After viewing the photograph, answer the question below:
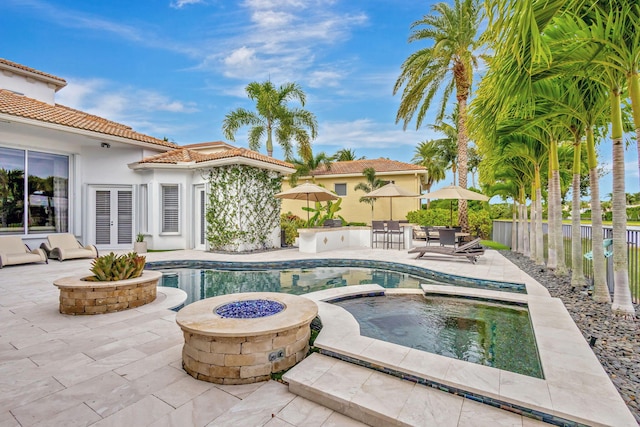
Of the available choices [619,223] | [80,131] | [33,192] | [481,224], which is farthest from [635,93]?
[33,192]

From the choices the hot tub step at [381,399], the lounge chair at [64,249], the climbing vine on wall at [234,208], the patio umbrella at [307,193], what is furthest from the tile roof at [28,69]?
the hot tub step at [381,399]

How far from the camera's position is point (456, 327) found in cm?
573

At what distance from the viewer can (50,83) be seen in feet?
58.0

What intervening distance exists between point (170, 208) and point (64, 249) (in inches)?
180

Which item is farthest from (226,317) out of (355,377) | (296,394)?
(355,377)

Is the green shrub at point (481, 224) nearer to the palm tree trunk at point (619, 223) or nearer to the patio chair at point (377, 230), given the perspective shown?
the patio chair at point (377, 230)

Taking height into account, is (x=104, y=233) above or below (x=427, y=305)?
above

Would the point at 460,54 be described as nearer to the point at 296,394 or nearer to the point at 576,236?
the point at 576,236

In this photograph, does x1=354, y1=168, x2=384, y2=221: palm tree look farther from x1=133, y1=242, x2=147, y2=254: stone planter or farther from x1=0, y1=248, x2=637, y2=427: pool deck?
x1=0, y1=248, x2=637, y2=427: pool deck

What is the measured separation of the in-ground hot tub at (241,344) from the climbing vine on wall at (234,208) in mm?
10835

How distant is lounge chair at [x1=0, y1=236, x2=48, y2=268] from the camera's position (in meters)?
10.8

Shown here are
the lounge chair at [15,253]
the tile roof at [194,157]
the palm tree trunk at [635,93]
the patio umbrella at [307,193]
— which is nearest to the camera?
the palm tree trunk at [635,93]

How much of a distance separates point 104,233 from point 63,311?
1068 cm

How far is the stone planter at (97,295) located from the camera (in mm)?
6152
